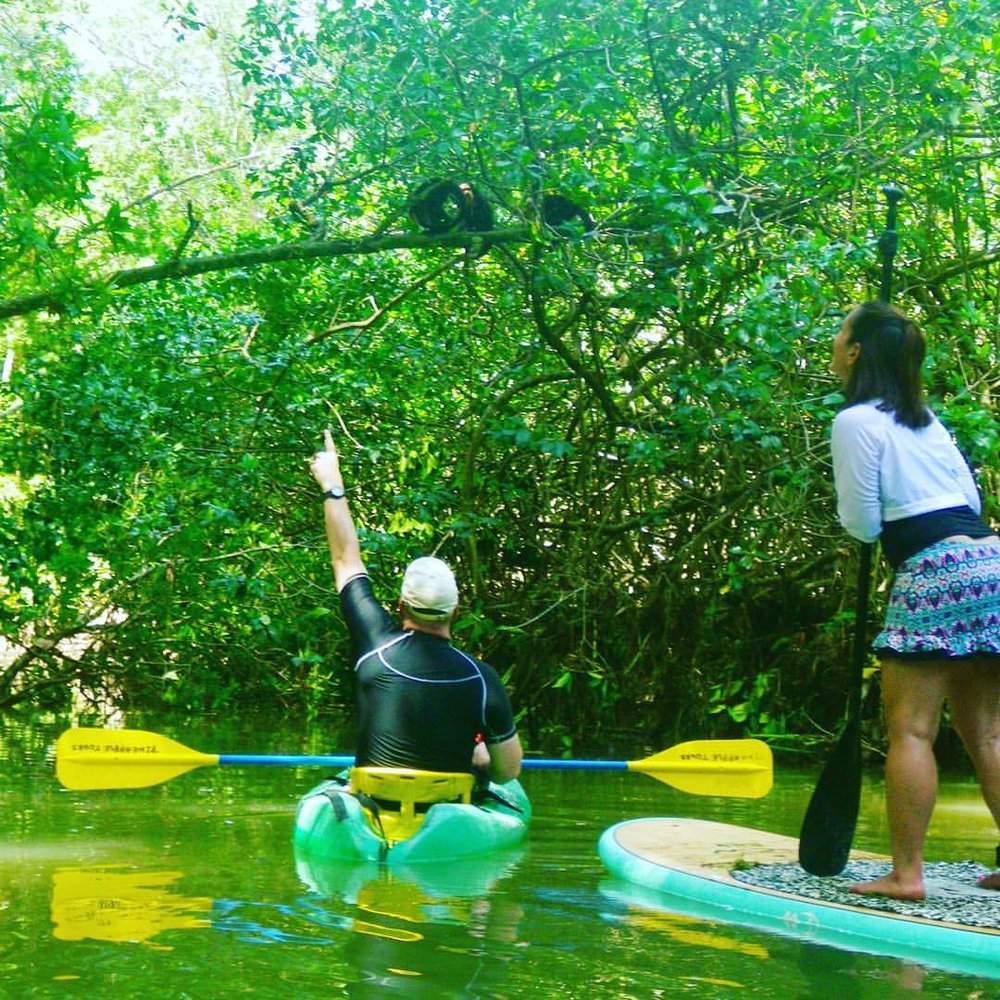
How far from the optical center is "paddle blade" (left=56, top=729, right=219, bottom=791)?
5.35m

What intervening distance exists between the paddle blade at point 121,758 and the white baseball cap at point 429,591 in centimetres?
113

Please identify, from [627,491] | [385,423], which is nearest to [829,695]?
[627,491]

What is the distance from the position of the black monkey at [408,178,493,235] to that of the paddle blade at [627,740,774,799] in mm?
3154

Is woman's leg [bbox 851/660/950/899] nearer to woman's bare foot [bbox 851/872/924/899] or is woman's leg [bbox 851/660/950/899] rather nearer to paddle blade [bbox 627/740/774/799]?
woman's bare foot [bbox 851/872/924/899]

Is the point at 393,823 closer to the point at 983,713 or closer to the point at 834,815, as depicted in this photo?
the point at 834,815

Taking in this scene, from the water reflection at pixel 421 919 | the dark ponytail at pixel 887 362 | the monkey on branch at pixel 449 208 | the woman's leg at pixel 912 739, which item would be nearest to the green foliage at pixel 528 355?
the monkey on branch at pixel 449 208

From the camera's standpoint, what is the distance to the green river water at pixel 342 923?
3180 millimetres

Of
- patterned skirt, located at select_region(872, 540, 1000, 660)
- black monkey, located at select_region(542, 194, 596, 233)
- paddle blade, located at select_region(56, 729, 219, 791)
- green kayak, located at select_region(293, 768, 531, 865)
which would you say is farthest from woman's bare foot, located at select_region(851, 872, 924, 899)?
black monkey, located at select_region(542, 194, 596, 233)

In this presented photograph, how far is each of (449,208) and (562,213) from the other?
734 mm

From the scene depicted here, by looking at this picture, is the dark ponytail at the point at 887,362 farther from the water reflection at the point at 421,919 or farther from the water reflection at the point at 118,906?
the water reflection at the point at 118,906

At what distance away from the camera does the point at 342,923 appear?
12.4ft

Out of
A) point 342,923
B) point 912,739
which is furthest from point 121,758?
point 912,739

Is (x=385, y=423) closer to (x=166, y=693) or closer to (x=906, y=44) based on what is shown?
(x=166, y=693)

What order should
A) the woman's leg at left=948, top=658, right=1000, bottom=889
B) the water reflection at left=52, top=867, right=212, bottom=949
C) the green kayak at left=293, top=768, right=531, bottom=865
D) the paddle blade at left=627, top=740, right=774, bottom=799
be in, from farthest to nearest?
the paddle blade at left=627, top=740, right=774, bottom=799
the green kayak at left=293, top=768, right=531, bottom=865
the woman's leg at left=948, top=658, right=1000, bottom=889
the water reflection at left=52, top=867, right=212, bottom=949
